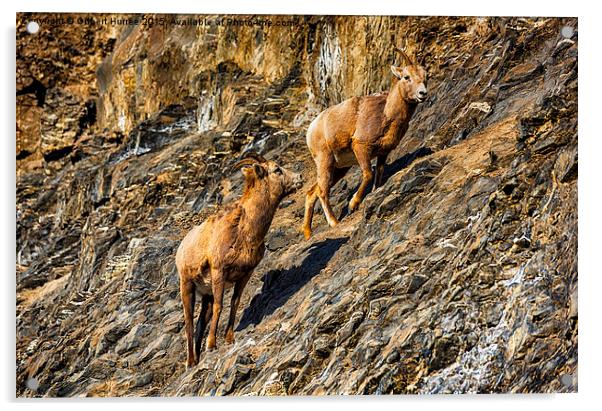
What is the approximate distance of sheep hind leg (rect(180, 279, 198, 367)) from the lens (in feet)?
52.2

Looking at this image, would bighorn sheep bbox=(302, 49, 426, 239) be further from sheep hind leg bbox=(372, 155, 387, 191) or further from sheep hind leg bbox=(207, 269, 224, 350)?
sheep hind leg bbox=(207, 269, 224, 350)

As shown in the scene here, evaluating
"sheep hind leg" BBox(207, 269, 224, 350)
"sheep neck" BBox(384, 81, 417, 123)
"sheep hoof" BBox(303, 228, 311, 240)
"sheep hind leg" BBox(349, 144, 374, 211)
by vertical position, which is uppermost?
"sheep neck" BBox(384, 81, 417, 123)

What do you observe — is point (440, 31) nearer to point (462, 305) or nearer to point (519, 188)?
point (519, 188)

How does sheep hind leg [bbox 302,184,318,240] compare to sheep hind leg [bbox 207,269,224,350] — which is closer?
sheep hind leg [bbox 207,269,224,350]

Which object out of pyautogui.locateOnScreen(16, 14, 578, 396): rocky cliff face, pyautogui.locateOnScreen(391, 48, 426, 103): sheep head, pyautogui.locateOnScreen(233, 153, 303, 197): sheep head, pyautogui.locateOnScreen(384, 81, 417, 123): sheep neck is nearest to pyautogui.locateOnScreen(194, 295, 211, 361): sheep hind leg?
pyautogui.locateOnScreen(16, 14, 578, 396): rocky cliff face

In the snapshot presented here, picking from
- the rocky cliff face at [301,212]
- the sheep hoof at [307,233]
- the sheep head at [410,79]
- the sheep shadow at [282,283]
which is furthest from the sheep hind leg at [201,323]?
the sheep head at [410,79]

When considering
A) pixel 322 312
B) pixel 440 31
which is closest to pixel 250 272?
pixel 322 312

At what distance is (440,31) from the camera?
16.2 meters

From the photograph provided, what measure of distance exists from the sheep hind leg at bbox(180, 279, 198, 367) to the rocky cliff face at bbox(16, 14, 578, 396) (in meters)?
0.11

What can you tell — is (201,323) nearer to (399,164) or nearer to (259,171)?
(259,171)

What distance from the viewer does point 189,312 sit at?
15977 mm

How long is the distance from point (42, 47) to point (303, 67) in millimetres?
2824

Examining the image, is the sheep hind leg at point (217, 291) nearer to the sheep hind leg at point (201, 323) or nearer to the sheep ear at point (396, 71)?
the sheep hind leg at point (201, 323)

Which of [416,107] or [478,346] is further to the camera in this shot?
[416,107]
